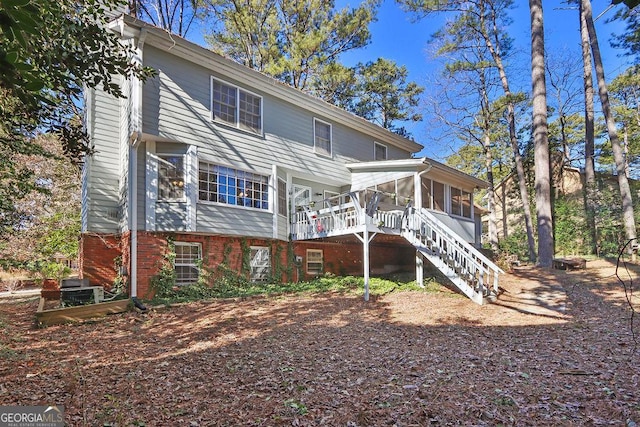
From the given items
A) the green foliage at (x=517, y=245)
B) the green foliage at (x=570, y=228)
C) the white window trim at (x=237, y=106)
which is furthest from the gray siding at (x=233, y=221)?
the green foliage at (x=517, y=245)

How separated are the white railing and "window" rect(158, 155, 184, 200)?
269 inches

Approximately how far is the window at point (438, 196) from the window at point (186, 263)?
29.3 ft

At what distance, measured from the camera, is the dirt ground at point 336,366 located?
3.51 meters

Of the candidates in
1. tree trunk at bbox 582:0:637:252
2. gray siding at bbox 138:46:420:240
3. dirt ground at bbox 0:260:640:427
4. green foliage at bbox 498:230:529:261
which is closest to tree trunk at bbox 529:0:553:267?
tree trunk at bbox 582:0:637:252

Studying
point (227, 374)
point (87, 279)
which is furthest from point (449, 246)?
point (87, 279)

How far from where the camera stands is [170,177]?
33.2ft

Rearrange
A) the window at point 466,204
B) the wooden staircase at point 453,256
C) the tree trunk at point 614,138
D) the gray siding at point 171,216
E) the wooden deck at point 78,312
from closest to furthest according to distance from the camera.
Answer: the wooden deck at point 78,312
the wooden staircase at point 453,256
the gray siding at point 171,216
the tree trunk at point 614,138
the window at point 466,204

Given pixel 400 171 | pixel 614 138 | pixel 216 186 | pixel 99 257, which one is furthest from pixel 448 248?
pixel 614 138

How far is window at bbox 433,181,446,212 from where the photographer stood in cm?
1405

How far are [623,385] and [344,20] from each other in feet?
68.6

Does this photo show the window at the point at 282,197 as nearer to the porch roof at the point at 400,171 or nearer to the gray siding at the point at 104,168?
the porch roof at the point at 400,171

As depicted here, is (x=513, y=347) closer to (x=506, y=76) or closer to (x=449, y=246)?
(x=449, y=246)

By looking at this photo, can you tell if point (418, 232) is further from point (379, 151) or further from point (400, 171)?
point (379, 151)

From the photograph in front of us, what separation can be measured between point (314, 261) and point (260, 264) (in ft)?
7.98
